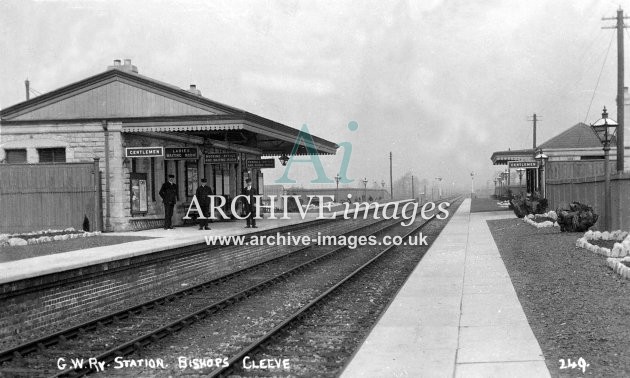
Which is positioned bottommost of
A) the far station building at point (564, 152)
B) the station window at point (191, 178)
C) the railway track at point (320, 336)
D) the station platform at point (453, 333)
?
the railway track at point (320, 336)

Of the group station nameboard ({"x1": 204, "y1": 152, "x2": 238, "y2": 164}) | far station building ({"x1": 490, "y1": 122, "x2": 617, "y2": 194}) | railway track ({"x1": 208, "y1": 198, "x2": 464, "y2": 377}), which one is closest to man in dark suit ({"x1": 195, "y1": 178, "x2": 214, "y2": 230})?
station nameboard ({"x1": 204, "y1": 152, "x2": 238, "y2": 164})

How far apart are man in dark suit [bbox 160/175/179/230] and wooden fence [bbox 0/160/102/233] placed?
7.24 feet

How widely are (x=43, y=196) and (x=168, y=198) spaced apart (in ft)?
12.9

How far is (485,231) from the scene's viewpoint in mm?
24172

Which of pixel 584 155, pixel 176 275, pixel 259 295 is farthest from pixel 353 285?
pixel 584 155

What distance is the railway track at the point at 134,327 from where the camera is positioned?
7000 mm

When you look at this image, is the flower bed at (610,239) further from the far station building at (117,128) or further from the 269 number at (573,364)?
the far station building at (117,128)

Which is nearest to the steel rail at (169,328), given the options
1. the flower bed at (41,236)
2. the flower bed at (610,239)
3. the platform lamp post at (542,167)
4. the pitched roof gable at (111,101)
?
the flower bed at (610,239)

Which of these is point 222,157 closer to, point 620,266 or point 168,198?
point 168,198

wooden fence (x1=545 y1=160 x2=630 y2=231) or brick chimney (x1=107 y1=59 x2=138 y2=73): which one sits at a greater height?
brick chimney (x1=107 y1=59 x2=138 y2=73)

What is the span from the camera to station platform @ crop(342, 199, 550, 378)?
6129mm

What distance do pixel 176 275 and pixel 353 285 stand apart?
3.87 meters

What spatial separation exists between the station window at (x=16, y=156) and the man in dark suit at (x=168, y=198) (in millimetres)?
4764

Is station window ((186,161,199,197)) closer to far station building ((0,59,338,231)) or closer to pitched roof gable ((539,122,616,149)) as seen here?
far station building ((0,59,338,231))
